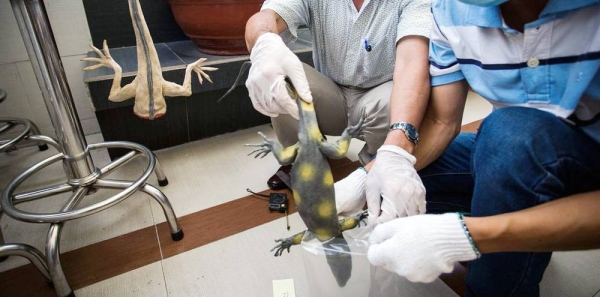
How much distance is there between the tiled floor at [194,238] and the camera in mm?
1143

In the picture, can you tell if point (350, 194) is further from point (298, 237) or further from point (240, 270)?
point (240, 270)

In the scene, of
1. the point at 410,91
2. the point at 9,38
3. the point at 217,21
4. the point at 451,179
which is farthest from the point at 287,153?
the point at 9,38

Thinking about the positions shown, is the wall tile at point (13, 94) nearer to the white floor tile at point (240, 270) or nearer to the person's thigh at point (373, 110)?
the white floor tile at point (240, 270)

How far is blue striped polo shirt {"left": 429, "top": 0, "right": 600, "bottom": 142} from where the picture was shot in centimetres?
66

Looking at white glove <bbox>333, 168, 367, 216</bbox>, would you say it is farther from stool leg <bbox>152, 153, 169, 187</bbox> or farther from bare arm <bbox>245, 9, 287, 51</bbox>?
stool leg <bbox>152, 153, 169, 187</bbox>

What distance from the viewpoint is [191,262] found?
1.26m

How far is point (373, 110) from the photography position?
132 centimetres

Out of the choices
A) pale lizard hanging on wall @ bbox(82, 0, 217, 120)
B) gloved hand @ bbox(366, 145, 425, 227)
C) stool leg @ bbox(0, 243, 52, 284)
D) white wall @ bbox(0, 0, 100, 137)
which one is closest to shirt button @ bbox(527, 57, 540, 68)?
gloved hand @ bbox(366, 145, 425, 227)

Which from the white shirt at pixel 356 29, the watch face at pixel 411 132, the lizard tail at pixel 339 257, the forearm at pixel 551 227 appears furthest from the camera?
the white shirt at pixel 356 29

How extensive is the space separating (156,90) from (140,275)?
70 centimetres

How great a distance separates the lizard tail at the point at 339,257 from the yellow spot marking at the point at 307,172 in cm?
21

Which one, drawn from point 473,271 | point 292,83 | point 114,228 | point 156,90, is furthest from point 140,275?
point 473,271

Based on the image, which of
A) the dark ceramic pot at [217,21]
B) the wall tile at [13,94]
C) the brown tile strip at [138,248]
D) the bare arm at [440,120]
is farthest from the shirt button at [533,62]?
the wall tile at [13,94]

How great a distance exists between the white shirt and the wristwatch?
38cm
